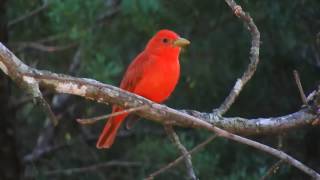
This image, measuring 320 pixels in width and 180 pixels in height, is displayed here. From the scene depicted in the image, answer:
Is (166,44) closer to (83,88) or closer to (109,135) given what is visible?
(109,135)

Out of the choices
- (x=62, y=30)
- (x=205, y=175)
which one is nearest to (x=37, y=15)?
(x=62, y=30)

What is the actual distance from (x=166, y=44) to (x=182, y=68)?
1283 millimetres

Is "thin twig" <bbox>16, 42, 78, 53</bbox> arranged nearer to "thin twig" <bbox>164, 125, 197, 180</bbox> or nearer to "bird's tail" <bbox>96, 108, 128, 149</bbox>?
"bird's tail" <bbox>96, 108, 128, 149</bbox>

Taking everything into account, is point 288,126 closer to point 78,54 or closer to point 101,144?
point 101,144

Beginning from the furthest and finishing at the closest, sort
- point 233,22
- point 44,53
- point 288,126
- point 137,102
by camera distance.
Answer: point 44,53, point 233,22, point 288,126, point 137,102

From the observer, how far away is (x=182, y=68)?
6.59 m

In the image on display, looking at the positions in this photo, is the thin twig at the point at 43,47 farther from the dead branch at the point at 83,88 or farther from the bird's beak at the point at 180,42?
the dead branch at the point at 83,88

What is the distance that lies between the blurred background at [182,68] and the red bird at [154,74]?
535 mm

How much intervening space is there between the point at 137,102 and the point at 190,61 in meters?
3.49

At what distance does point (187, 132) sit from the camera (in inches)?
272

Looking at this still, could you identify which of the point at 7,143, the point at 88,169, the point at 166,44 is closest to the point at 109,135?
the point at 166,44

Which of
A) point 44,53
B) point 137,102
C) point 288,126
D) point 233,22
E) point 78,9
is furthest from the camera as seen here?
point 44,53

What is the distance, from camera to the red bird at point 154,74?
16.2ft

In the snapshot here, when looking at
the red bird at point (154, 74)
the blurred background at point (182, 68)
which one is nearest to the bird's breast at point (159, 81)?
the red bird at point (154, 74)
